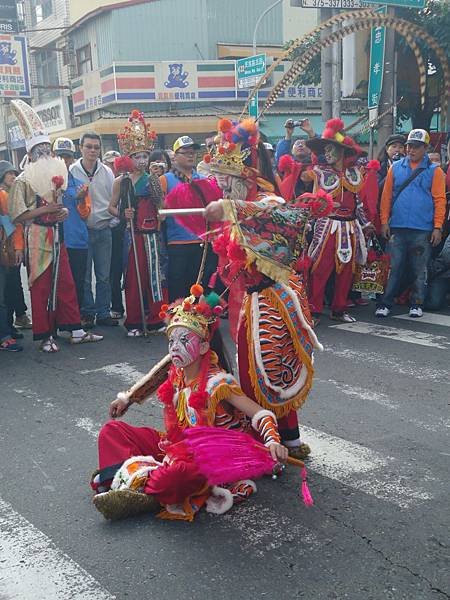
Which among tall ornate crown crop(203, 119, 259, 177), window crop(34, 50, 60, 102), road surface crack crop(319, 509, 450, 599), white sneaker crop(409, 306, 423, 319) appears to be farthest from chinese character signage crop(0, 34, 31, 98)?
road surface crack crop(319, 509, 450, 599)

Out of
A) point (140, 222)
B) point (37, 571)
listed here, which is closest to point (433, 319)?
point (140, 222)

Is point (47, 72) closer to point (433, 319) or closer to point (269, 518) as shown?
point (433, 319)

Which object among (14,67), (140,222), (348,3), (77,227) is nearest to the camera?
(140,222)

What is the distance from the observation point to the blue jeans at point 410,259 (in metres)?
7.79

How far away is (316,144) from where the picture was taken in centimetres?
720

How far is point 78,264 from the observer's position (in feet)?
24.4

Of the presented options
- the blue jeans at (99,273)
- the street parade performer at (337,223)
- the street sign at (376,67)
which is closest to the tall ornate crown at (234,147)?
the street parade performer at (337,223)

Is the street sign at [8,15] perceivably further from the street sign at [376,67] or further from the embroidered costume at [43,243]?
the embroidered costume at [43,243]

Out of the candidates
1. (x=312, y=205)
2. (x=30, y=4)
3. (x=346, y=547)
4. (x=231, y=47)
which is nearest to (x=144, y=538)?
(x=346, y=547)

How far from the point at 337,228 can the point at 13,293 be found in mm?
3467

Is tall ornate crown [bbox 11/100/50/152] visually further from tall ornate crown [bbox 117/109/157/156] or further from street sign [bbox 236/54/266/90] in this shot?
street sign [bbox 236/54/266/90]

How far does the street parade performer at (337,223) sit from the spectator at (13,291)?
9.77 ft

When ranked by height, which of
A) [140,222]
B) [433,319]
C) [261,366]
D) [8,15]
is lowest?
[433,319]

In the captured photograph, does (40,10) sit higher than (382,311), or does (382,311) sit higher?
(40,10)
